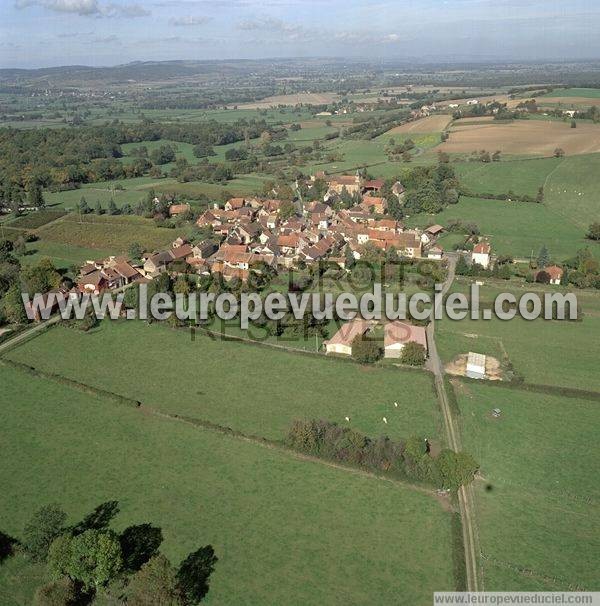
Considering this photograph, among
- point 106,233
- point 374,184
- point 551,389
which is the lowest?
point 551,389

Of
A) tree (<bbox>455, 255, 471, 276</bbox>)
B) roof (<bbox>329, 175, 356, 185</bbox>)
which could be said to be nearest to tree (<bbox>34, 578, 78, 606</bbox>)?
tree (<bbox>455, 255, 471, 276</bbox>)

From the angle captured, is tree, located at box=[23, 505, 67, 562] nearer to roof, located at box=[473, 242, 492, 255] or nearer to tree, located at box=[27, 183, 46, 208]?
roof, located at box=[473, 242, 492, 255]

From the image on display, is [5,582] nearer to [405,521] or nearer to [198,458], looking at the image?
[198,458]

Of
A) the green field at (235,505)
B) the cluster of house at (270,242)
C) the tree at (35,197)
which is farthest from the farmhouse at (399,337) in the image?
the tree at (35,197)

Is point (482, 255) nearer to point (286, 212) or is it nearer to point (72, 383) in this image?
point (286, 212)

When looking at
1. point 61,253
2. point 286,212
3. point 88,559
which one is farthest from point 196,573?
point 286,212
